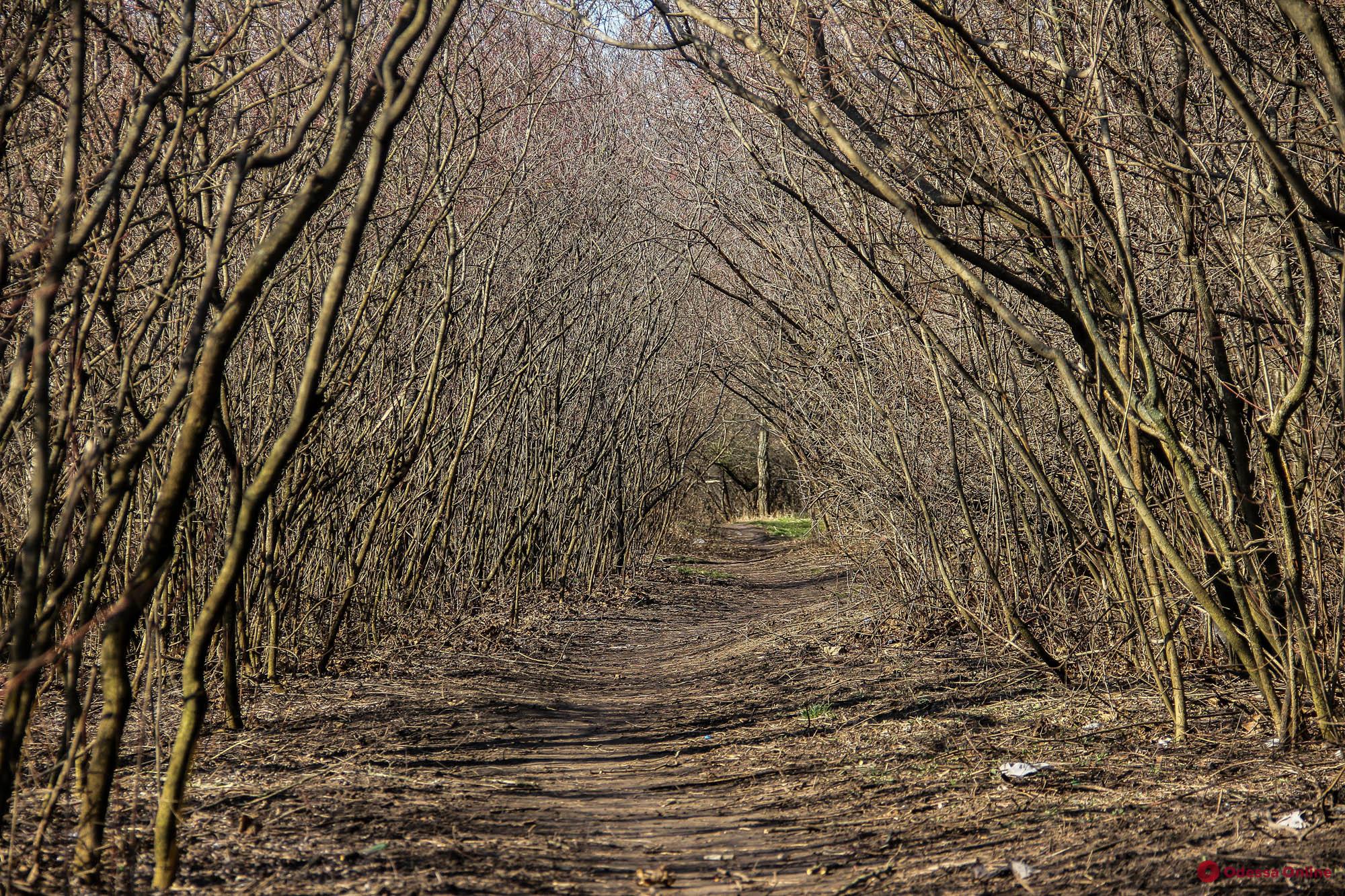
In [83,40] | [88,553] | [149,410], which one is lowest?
[88,553]

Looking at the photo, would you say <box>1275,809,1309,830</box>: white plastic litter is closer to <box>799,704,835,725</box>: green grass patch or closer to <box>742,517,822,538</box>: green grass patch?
<box>799,704,835,725</box>: green grass patch

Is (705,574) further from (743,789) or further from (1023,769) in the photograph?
(1023,769)

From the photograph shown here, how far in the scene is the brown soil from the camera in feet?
9.72

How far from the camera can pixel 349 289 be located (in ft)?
23.0

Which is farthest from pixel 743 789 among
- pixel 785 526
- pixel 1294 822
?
pixel 785 526

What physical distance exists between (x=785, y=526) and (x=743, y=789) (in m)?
19.4

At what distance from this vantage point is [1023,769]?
157 inches

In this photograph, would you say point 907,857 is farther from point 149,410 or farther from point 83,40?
point 149,410

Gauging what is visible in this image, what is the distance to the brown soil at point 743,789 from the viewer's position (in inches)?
117

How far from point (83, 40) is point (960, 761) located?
3.91 meters

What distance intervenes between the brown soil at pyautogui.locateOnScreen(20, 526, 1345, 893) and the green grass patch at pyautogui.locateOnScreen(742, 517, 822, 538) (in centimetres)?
1346


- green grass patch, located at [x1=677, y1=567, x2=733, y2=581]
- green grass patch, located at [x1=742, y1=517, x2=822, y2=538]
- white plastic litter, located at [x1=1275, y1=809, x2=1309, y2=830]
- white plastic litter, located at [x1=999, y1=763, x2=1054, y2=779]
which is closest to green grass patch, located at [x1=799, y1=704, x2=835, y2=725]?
white plastic litter, located at [x1=999, y1=763, x2=1054, y2=779]

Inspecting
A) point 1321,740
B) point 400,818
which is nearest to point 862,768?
point 1321,740

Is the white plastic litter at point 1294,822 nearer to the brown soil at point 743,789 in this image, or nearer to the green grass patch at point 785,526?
the brown soil at point 743,789
